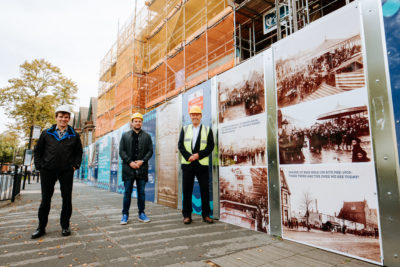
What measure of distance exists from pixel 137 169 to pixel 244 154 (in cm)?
199

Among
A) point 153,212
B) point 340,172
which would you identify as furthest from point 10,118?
point 340,172

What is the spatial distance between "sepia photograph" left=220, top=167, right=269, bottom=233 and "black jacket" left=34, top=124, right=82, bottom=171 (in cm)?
251

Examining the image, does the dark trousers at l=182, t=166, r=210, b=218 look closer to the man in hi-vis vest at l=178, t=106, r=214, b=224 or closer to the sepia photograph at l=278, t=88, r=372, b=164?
the man in hi-vis vest at l=178, t=106, r=214, b=224

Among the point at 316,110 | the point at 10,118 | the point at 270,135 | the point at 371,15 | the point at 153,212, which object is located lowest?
the point at 153,212

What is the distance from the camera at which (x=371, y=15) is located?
2604 millimetres

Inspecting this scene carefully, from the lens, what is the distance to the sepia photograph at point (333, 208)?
2.51 m

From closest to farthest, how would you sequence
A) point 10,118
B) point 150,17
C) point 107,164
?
point 107,164 → point 150,17 → point 10,118

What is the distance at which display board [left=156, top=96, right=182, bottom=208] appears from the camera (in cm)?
618

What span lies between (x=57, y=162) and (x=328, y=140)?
369cm

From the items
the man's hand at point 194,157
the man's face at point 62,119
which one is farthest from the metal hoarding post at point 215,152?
the man's face at point 62,119

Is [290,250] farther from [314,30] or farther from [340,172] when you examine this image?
[314,30]

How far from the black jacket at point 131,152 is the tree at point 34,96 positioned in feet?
72.2

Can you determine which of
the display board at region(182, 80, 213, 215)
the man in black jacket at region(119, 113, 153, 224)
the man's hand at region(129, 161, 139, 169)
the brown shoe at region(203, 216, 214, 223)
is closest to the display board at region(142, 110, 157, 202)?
the display board at region(182, 80, 213, 215)

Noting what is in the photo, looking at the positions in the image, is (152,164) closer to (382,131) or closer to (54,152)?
(54,152)
